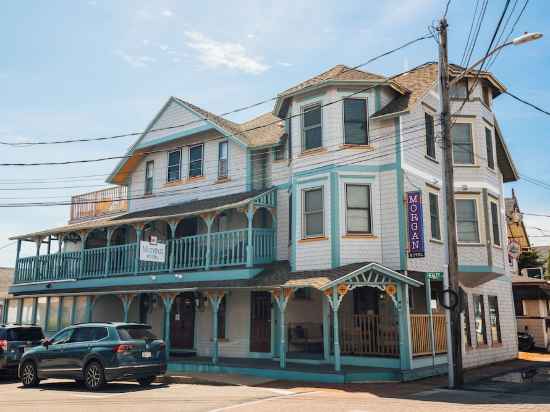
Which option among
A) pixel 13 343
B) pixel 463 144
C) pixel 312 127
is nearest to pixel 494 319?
pixel 463 144

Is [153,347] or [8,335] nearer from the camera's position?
[153,347]

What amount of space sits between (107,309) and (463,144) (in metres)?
17.5

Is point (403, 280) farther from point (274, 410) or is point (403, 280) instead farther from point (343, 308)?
point (274, 410)

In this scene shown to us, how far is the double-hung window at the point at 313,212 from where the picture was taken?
1819 cm

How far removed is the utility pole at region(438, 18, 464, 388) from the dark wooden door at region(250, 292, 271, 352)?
7.69 meters

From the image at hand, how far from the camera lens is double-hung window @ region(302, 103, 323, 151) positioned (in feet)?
61.9

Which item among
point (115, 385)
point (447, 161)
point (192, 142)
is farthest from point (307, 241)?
point (192, 142)

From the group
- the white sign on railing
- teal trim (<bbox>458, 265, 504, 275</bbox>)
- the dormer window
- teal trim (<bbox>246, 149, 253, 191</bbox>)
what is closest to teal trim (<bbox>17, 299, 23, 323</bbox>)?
the white sign on railing

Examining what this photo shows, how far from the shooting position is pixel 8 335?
57.4 feet

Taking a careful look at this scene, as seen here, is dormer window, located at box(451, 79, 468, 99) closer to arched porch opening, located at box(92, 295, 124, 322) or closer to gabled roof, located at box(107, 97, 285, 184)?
gabled roof, located at box(107, 97, 285, 184)

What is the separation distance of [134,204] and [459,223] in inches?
612

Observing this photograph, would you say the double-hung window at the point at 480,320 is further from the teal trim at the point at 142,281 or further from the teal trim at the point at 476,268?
the teal trim at the point at 142,281

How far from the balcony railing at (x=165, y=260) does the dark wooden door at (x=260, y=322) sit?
151cm

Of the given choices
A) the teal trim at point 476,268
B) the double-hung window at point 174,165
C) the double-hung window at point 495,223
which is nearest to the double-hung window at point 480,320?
the teal trim at point 476,268
